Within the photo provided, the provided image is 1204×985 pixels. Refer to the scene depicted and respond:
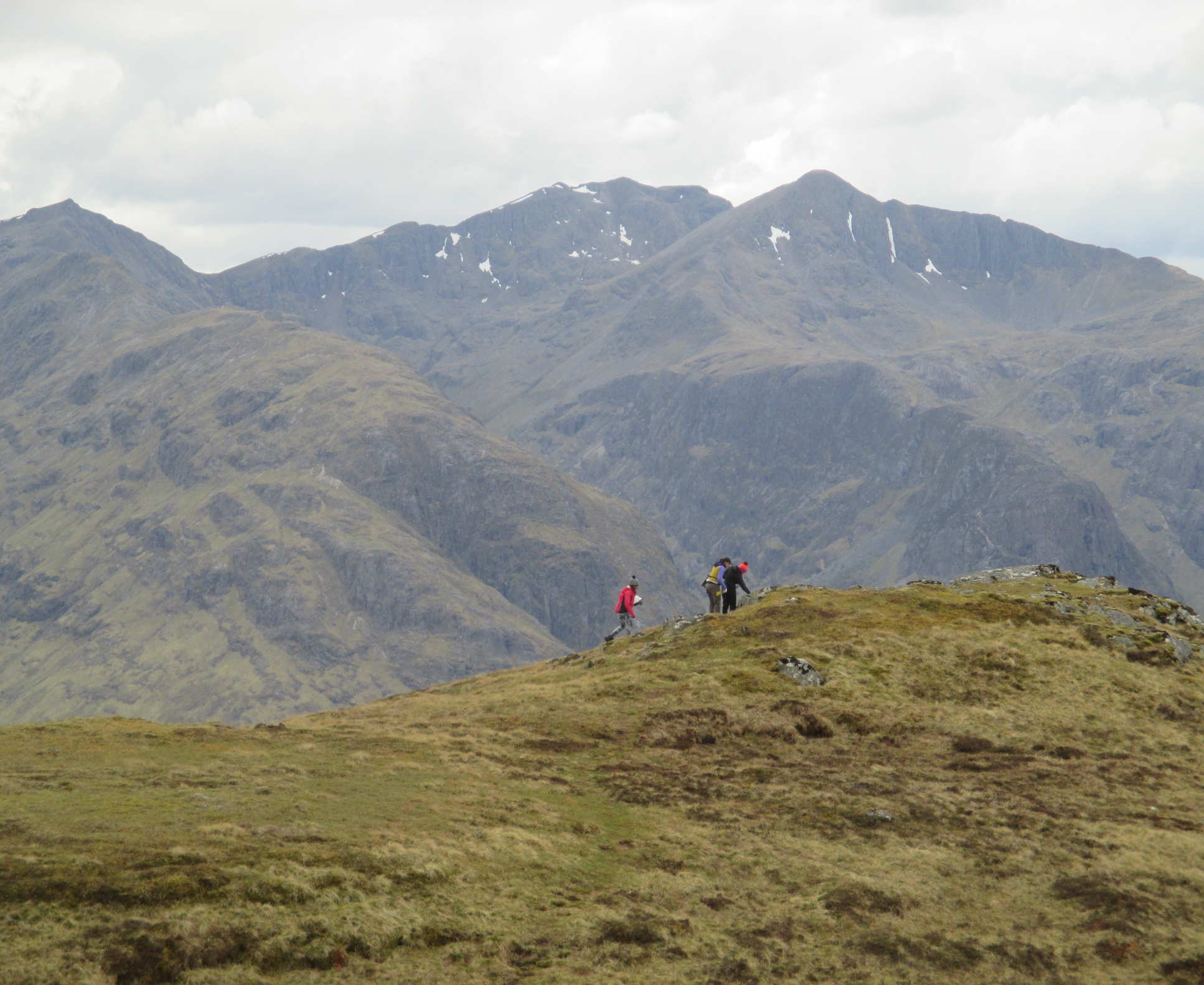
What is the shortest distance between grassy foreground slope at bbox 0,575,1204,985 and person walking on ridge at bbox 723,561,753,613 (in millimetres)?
10442

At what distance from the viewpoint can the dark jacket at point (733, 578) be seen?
7088cm

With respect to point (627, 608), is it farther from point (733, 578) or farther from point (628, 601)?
point (733, 578)

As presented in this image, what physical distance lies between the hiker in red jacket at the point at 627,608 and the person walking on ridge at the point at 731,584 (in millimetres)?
5964

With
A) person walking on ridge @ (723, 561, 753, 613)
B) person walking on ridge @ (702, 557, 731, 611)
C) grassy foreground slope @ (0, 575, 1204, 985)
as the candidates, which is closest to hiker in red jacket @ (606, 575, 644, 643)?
person walking on ridge @ (702, 557, 731, 611)

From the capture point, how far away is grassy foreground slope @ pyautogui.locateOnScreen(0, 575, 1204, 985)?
85.6 ft

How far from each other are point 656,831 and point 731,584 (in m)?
35.7

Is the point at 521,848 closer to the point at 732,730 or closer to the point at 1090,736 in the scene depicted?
the point at 732,730

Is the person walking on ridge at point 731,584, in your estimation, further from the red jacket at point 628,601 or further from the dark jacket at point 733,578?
the red jacket at point 628,601

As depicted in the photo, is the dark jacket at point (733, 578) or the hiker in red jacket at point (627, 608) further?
the dark jacket at point (733, 578)

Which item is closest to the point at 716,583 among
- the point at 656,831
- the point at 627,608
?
the point at 627,608

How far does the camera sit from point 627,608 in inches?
2734

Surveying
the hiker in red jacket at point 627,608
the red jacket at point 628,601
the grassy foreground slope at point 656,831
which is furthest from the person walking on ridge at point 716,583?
the grassy foreground slope at point 656,831

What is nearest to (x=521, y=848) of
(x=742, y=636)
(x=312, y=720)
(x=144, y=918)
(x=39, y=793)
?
(x=144, y=918)

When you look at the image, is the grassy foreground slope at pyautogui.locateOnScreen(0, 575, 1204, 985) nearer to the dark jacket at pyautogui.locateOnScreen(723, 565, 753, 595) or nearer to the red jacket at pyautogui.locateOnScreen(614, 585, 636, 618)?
the red jacket at pyautogui.locateOnScreen(614, 585, 636, 618)
